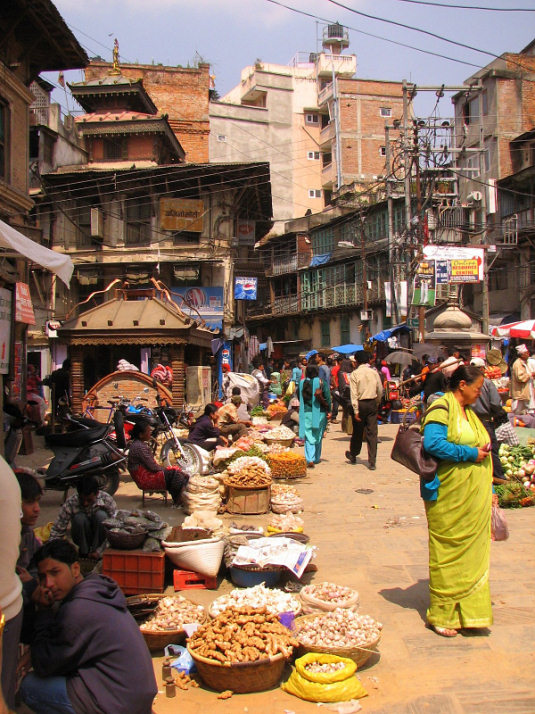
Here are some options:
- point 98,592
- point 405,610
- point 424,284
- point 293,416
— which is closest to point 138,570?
point 405,610

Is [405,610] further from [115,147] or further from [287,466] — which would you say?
[115,147]

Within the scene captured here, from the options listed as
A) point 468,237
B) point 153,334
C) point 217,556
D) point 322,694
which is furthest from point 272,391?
point 322,694

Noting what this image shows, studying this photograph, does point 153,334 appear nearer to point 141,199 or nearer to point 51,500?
point 51,500

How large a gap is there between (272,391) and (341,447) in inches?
471

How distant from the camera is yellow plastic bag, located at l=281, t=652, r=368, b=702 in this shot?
12.5ft

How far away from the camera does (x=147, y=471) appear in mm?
8031

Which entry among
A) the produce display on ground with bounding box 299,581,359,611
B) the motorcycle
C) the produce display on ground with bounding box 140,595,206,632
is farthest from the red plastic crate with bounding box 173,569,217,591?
the motorcycle

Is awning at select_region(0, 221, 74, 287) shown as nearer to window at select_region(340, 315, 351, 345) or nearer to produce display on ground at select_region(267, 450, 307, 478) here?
produce display on ground at select_region(267, 450, 307, 478)

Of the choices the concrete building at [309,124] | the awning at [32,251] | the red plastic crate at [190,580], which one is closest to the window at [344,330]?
the concrete building at [309,124]

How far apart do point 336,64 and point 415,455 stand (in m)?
55.6

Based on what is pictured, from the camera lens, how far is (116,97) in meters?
29.8

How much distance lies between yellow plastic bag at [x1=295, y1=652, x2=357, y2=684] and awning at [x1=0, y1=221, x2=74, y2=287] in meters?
4.60

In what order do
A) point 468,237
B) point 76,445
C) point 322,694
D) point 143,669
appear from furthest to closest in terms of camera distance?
1. point 468,237
2. point 76,445
3. point 322,694
4. point 143,669

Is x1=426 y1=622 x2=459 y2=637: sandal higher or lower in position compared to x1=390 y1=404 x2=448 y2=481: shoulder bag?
lower
